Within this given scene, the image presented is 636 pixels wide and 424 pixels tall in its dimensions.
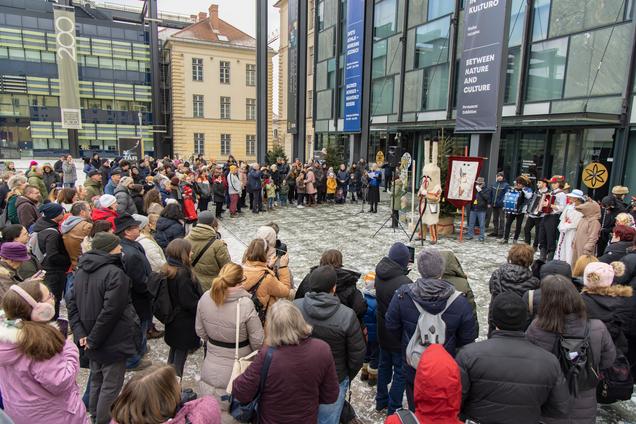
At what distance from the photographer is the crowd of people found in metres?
2.37

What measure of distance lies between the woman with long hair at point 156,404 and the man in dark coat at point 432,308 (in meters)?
1.72

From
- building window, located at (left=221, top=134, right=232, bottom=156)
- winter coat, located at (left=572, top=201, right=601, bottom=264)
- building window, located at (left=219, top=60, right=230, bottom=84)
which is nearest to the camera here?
winter coat, located at (left=572, top=201, right=601, bottom=264)

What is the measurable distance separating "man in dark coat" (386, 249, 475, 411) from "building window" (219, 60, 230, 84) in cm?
4660

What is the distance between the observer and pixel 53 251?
5.05 m

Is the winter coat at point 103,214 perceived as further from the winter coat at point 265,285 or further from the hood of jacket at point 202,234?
the winter coat at point 265,285

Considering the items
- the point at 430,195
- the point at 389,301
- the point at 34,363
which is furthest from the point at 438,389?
the point at 430,195

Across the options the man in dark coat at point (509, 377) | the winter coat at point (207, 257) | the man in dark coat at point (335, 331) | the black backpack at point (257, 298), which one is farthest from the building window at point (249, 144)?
the man in dark coat at point (509, 377)

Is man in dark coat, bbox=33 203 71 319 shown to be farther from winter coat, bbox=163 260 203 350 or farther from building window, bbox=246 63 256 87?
building window, bbox=246 63 256 87

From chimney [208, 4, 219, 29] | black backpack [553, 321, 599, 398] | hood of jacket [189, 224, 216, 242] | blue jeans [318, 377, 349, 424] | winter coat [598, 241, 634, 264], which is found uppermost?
chimney [208, 4, 219, 29]

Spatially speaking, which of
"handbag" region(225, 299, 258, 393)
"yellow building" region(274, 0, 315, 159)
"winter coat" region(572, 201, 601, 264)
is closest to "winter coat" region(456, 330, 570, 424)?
A: "handbag" region(225, 299, 258, 393)

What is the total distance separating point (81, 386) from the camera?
4.40m

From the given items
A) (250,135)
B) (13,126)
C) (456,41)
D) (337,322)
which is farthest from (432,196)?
(13,126)

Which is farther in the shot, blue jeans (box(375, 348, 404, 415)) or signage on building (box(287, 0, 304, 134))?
signage on building (box(287, 0, 304, 134))

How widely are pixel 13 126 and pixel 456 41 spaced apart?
41.7 metres
